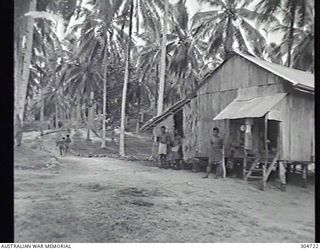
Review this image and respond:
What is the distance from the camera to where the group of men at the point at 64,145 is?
175 inches

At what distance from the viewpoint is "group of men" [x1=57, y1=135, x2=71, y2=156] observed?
4.45 metres

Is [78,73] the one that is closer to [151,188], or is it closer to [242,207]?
[151,188]

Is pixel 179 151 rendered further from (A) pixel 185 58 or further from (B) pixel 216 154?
(A) pixel 185 58

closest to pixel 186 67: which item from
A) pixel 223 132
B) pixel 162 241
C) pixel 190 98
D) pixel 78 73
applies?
pixel 190 98

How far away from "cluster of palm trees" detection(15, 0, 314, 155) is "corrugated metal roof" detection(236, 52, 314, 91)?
0.11 m

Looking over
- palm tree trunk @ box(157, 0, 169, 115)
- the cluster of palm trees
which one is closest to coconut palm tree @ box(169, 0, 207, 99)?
the cluster of palm trees

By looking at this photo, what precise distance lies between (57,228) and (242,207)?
1.93m

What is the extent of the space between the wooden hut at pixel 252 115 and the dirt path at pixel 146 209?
1.64ft

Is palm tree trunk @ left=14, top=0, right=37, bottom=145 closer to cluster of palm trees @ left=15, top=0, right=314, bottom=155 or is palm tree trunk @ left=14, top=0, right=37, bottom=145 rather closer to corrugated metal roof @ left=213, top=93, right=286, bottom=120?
cluster of palm trees @ left=15, top=0, right=314, bottom=155

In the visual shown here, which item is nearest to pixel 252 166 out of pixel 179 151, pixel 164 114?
pixel 179 151

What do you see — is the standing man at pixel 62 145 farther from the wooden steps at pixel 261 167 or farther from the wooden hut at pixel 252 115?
the wooden steps at pixel 261 167

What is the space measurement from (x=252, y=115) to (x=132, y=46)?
6.21 ft

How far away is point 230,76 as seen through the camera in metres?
5.16
